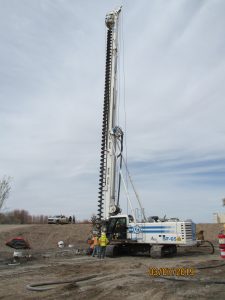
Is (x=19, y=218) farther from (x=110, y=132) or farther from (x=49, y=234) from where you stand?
(x=110, y=132)

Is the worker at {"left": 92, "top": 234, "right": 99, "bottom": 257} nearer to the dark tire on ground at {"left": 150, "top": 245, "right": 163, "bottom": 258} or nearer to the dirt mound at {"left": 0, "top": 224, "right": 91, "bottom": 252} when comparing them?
the dark tire on ground at {"left": 150, "top": 245, "right": 163, "bottom": 258}

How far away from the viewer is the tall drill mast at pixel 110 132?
24.2 meters

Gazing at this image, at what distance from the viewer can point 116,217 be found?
2320 cm

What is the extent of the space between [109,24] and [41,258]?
16016 mm

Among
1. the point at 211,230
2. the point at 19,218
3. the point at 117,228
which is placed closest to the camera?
the point at 117,228

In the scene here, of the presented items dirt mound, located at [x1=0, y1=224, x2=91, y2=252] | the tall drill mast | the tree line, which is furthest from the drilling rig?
the tree line

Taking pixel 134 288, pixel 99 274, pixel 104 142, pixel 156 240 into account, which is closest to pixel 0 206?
pixel 104 142

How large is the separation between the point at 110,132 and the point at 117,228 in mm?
6127

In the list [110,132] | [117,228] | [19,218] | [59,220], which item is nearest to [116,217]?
[117,228]

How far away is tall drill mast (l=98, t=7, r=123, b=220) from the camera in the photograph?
2425cm

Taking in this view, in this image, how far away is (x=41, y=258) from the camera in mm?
22516

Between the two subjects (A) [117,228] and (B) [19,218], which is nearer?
(A) [117,228]

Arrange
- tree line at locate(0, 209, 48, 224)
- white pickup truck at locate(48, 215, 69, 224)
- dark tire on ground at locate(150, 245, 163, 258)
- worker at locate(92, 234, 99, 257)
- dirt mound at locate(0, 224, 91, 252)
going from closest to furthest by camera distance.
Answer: dark tire on ground at locate(150, 245, 163, 258)
worker at locate(92, 234, 99, 257)
dirt mound at locate(0, 224, 91, 252)
white pickup truck at locate(48, 215, 69, 224)
tree line at locate(0, 209, 48, 224)

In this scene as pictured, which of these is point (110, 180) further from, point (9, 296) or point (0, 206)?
point (0, 206)
